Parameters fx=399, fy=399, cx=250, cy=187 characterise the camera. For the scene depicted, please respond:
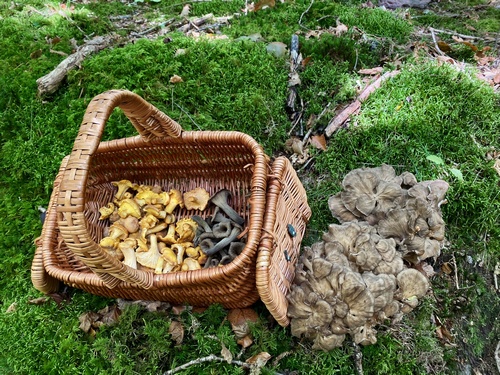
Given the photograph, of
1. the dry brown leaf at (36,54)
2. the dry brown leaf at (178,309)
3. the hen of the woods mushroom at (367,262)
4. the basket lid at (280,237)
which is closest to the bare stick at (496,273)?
the hen of the woods mushroom at (367,262)

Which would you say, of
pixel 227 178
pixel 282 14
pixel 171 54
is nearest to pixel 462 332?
pixel 227 178

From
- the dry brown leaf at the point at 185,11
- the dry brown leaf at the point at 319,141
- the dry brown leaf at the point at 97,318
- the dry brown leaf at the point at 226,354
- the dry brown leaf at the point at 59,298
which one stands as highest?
the dry brown leaf at the point at 185,11

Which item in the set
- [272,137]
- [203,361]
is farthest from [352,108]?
[203,361]

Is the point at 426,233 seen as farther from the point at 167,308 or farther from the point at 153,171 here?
the point at 153,171

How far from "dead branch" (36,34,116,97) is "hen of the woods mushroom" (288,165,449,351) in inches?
120

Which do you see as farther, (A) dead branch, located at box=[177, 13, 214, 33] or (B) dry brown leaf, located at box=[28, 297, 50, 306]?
(A) dead branch, located at box=[177, 13, 214, 33]

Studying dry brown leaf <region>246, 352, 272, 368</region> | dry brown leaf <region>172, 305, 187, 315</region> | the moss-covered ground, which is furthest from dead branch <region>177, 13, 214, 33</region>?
dry brown leaf <region>246, 352, 272, 368</region>

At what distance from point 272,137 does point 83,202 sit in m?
2.17

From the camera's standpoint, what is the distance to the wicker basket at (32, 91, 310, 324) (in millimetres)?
2197

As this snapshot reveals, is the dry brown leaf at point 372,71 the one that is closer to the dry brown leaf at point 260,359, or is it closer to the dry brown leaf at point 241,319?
the dry brown leaf at point 241,319

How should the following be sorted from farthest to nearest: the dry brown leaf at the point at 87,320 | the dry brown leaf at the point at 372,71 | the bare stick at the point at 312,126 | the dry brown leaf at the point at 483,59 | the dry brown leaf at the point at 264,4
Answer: the dry brown leaf at the point at 264,4 → the dry brown leaf at the point at 483,59 → the dry brown leaf at the point at 372,71 → the bare stick at the point at 312,126 → the dry brown leaf at the point at 87,320

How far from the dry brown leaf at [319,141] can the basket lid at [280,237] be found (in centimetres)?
85

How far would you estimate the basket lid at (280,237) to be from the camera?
2342mm

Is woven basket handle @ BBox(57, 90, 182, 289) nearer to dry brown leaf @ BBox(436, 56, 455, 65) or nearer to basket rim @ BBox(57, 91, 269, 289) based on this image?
basket rim @ BBox(57, 91, 269, 289)
